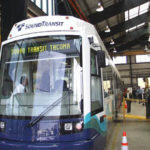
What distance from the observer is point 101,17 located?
56.7ft

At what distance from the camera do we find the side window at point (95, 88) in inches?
150

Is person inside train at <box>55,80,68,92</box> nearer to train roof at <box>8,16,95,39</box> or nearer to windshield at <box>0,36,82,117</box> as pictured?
windshield at <box>0,36,82,117</box>

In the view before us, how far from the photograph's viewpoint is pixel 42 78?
367 cm

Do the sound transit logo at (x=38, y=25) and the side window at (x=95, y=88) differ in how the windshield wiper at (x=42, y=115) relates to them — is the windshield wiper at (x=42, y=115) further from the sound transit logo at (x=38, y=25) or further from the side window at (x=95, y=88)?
the sound transit logo at (x=38, y=25)

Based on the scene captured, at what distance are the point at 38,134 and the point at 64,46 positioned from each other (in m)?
1.57

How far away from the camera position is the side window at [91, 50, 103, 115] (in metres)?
3.81

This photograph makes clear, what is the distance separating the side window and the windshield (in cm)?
37

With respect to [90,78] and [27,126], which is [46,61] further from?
[27,126]

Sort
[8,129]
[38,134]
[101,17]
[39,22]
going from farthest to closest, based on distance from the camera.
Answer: [101,17], [39,22], [8,129], [38,134]

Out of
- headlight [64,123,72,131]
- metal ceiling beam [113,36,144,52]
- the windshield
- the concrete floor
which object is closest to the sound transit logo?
the windshield

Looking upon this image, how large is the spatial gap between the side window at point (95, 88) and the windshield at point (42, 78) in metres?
0.37

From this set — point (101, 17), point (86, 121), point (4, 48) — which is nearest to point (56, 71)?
point (86, 121)

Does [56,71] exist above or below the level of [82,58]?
below

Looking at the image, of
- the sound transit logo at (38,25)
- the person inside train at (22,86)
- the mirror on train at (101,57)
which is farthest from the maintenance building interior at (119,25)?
the person inside train at (22,86)
